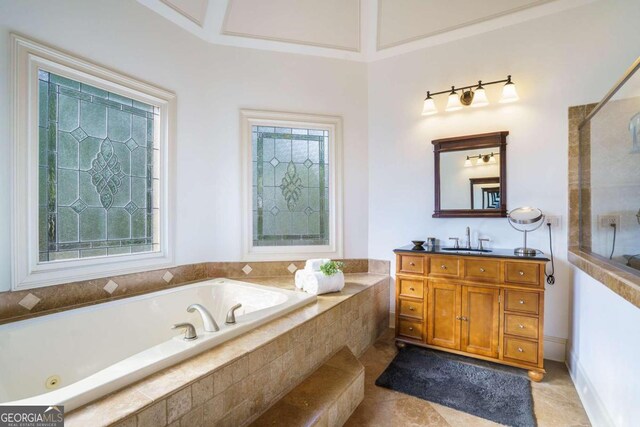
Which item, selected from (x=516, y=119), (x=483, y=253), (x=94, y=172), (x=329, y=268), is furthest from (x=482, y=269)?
(x=94, y=172)

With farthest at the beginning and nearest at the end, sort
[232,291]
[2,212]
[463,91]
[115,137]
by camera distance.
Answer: [463,91], [232,291], [115,137], [2,212]

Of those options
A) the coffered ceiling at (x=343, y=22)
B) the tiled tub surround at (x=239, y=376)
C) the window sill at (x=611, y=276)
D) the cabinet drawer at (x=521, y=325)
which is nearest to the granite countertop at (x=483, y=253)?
the window sill at (x=611, y=276)

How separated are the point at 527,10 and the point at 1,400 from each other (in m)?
4.27

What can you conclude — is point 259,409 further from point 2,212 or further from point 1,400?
point 2,212

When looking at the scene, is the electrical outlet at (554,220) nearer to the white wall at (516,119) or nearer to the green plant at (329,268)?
the white wall at (516,119)

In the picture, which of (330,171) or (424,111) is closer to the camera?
(424,111)

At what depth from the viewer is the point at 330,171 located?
317cm

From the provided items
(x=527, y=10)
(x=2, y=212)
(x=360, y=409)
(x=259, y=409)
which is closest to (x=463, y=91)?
(x=527, y=10)

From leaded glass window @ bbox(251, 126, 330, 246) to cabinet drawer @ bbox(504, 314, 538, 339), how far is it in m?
1.70

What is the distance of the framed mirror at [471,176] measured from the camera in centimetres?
264

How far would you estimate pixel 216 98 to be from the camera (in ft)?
9.59

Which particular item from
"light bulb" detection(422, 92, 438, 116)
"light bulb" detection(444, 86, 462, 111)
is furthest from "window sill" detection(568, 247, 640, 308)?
"light bulb" detection(422, 92, 438, 116)

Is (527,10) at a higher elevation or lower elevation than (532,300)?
higher

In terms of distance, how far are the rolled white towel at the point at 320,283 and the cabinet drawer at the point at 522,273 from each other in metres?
1.27
